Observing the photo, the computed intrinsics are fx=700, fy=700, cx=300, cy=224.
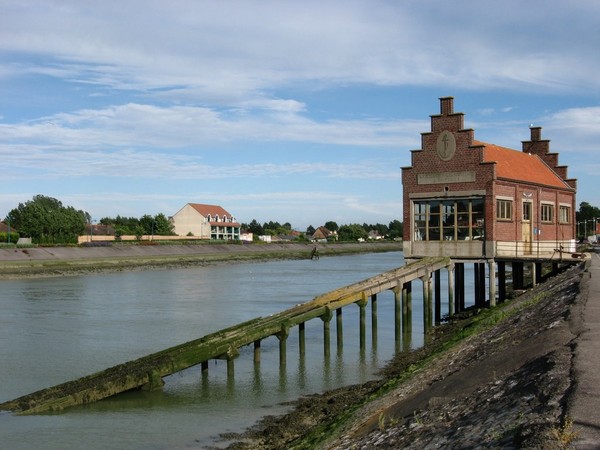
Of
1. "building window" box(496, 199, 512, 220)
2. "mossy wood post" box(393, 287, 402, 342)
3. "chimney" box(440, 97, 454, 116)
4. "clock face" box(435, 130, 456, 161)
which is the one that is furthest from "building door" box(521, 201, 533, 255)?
"mossy wood post" box(393, 287, 402, 342)

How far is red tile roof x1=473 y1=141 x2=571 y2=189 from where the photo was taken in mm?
31750

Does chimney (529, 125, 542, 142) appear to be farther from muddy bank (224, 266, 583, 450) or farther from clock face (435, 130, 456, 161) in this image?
muddy bank (224, 266, 583, 450)

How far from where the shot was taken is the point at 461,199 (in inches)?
1222

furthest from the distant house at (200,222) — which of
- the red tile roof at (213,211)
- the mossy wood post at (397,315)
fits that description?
the mossy wood post at (397,315)

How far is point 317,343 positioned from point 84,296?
26.3m

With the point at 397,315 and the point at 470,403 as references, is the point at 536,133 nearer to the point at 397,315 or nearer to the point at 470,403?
the point at 397,315

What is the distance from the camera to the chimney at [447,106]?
31.2 metres

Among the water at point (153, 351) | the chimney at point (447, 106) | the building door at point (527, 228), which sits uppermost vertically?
the chimney at point (447, 106)

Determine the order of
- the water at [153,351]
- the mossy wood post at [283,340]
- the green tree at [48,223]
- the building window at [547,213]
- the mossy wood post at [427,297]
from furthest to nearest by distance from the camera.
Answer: the green tree at [48,223], the building window at [547,213], the mossy wood post at [427,297], the mossy wood post at [283,340], the water at [153,351]

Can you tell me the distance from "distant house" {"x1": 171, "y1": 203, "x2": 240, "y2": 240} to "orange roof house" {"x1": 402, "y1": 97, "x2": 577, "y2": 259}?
13148 cm

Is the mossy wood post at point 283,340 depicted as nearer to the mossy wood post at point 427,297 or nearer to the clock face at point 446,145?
the mossy wood post at point 427,297

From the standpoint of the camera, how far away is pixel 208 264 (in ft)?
319

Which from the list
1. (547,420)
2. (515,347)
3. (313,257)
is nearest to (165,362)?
(515,347)

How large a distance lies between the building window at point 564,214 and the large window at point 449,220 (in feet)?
31.1
